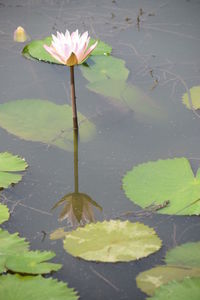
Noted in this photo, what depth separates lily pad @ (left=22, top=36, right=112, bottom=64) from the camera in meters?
2.87

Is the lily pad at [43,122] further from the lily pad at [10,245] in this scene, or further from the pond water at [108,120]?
the lily pad at [10,245]

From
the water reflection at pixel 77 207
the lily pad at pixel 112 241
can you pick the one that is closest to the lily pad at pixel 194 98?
the water reflection at pixel 77 207

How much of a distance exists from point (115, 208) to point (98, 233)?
186 millimetres

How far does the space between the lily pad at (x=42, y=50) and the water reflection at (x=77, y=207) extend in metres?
1.05

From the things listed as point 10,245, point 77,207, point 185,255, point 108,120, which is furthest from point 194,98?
point 10,245

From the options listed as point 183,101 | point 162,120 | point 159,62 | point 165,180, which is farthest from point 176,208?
point 159,62

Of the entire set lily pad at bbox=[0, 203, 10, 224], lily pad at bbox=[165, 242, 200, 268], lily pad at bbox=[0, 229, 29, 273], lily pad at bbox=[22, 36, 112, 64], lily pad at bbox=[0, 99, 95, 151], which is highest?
lily pad at bbox=[22, 36, 112, 64]

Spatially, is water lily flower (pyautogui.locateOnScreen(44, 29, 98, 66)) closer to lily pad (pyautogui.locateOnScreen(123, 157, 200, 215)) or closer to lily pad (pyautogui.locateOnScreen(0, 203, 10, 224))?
lily pad (pyautogui.locateOnScreen(123, 157, 200, 215))

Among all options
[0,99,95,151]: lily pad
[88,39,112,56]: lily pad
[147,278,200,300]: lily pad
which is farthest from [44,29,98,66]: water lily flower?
[147,278,200,300]: lily pad

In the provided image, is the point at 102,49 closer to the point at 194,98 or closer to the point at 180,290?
the point at 194,98

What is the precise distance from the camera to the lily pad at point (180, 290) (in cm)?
144

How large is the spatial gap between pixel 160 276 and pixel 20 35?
6.18 feet

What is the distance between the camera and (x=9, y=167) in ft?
6.74

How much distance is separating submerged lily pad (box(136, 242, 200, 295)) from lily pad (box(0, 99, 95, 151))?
2.41 ft
